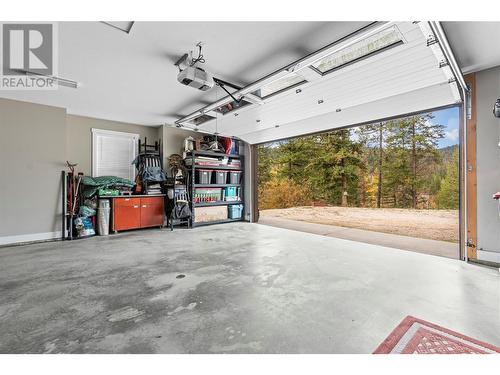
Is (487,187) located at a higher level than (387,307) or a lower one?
higher

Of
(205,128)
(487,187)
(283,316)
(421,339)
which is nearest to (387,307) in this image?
(421,339)

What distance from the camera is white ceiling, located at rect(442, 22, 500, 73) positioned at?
7.82 feet

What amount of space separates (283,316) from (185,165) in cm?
553

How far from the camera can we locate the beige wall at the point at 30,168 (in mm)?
4438

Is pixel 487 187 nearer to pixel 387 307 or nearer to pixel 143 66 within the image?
pixel 387 307

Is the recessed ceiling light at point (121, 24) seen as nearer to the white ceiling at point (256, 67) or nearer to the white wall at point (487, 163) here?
the white ceiling at point (256, 67)

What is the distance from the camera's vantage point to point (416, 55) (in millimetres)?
2748

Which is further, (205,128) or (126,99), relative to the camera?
(205,128)

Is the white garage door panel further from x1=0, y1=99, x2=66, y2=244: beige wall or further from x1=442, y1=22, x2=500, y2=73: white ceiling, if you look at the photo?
x1=0, y1=99, x2=66, y2=244: beige wall

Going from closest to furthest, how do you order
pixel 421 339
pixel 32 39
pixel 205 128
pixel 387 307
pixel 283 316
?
1. pixel 421 339
2. pixel 283 316
3. pixel 387 307
4. pixel 32 39
5. pixel 205 128

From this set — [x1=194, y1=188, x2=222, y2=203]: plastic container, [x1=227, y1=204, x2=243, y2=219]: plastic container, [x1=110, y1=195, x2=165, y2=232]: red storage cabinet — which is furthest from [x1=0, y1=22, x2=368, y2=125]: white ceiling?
[x1=227, y1=204, x2=243, y2=219]: plastic container

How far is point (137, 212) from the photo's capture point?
5.79m

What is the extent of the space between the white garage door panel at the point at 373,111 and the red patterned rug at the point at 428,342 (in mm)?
3597
